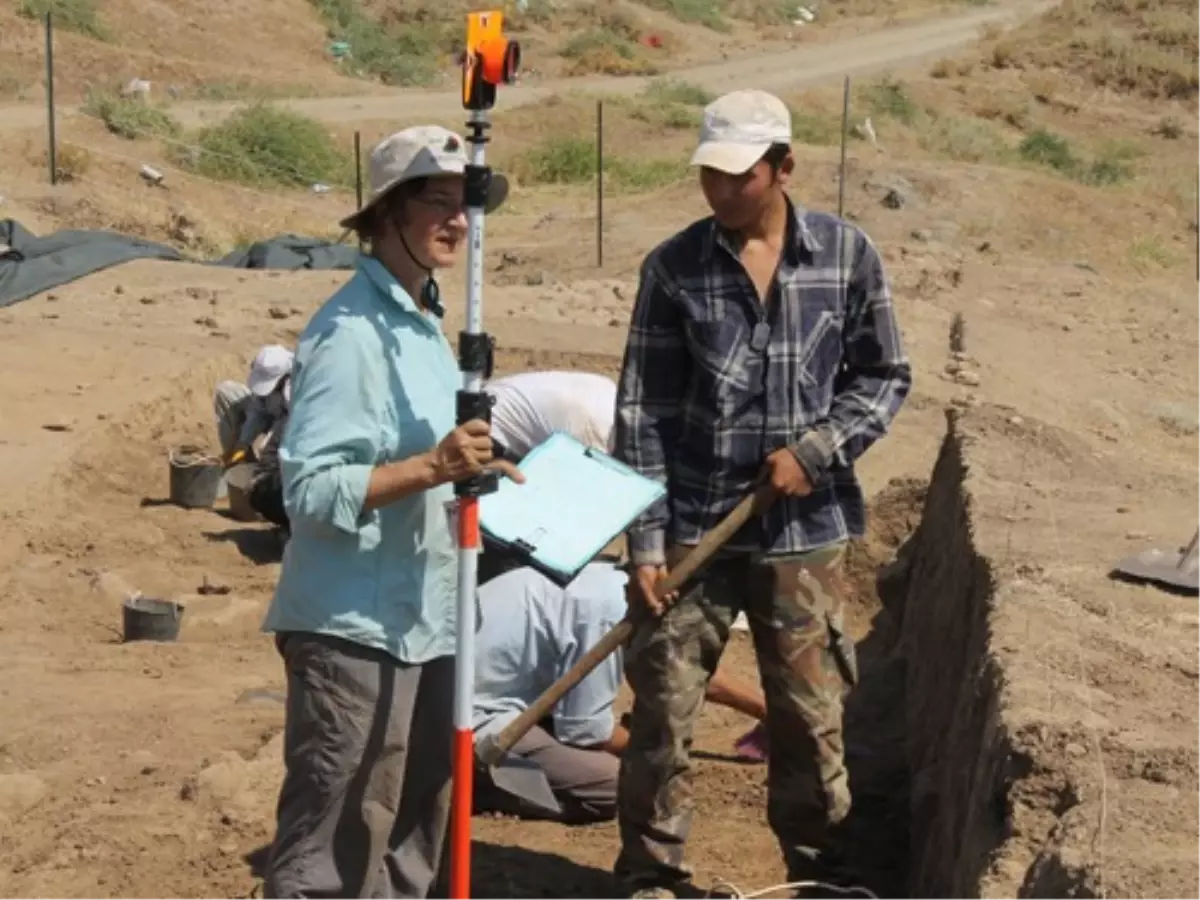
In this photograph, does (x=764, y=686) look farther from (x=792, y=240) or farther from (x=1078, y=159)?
(x=1078, y=159)

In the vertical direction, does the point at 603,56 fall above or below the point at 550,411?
below

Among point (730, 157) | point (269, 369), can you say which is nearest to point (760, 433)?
point (730, 157)

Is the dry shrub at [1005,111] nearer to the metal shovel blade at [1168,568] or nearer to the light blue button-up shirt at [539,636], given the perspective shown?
the metal shovel blade at [1168,568]

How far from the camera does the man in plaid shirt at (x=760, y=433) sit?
4.41 metres

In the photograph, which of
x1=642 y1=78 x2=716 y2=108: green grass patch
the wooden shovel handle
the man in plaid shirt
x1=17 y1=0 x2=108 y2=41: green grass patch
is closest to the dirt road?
x1=642 y1=78 x2=716 y2=108: green grass patch

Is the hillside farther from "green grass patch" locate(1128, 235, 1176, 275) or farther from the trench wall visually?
the trench wall

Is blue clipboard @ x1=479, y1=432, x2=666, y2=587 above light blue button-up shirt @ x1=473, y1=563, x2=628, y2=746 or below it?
above

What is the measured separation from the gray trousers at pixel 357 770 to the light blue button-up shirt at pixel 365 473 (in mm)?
66

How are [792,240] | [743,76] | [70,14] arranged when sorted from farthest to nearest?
[743,76], [70,14], [792,240]

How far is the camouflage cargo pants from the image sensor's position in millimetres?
4484

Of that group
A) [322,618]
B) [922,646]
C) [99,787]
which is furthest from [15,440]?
[322,618]

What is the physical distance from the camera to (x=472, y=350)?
382cm

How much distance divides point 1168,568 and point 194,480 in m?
5.41

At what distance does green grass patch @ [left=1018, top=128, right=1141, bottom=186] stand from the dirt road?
208 inches
